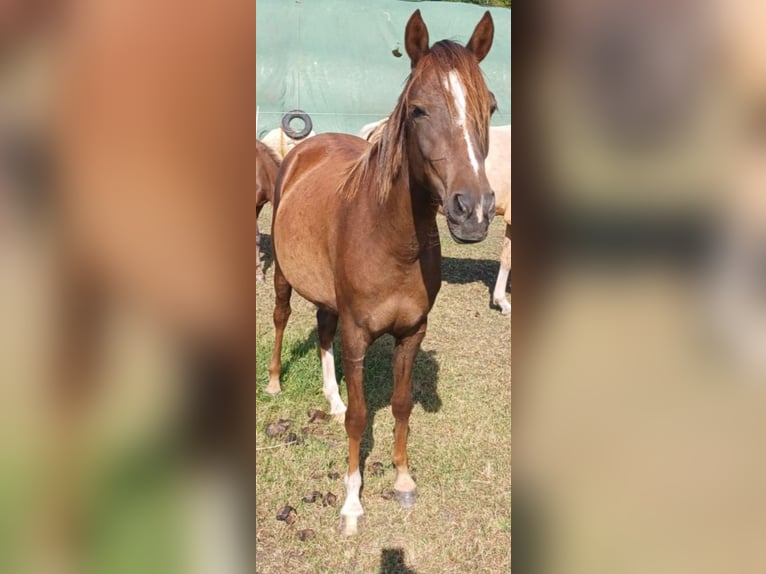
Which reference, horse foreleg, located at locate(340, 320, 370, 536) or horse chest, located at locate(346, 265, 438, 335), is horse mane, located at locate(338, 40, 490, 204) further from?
horse foreleg, located at locate(340, 320, 370, 536)

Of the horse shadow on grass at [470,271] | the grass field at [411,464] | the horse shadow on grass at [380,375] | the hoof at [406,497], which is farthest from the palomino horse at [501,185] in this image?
the hoof at [406,497]

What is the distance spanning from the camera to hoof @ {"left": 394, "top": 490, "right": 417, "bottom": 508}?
2.57m

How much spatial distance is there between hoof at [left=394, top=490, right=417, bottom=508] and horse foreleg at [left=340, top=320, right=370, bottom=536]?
0.19m

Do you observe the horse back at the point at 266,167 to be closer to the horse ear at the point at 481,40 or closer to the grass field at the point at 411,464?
the grass field at the point at 411,464

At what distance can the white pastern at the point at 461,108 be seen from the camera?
1.42 metres
